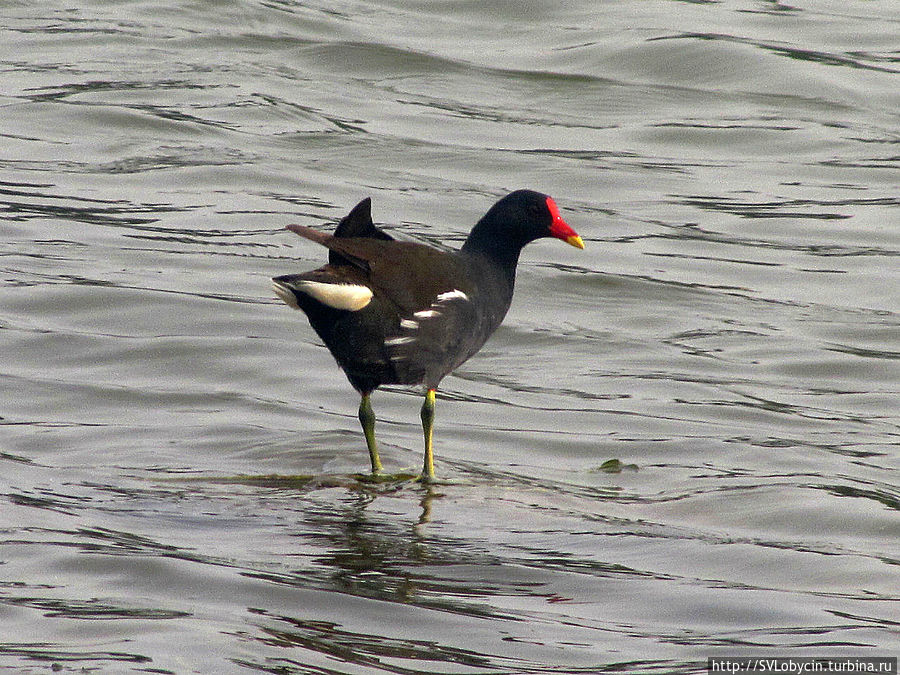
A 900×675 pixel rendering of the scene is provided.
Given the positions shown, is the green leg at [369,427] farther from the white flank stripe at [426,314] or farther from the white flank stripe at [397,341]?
the white flank stripe at [426,314]

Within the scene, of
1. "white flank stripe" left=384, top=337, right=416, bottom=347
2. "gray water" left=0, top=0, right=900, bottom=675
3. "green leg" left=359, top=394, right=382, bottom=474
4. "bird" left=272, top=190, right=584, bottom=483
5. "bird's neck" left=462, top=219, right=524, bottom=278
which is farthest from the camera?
"bird's neck" left=462, top=219, right=524, bottom=278

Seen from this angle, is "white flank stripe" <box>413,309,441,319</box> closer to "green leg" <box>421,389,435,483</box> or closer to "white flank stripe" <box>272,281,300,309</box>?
"green leg" <box>421,389,435,483</box>

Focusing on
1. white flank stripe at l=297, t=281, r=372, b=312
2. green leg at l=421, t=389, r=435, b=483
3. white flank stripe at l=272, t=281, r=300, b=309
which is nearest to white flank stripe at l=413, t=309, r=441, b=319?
white flank stripe at l=297, t=281, r=372, b=312

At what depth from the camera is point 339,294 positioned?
5.59 m

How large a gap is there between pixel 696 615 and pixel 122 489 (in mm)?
2283

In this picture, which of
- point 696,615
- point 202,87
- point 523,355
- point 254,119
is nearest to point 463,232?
point 523,355

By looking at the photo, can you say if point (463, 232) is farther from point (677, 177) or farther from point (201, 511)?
point (201, 511)

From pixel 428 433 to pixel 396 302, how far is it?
641mm

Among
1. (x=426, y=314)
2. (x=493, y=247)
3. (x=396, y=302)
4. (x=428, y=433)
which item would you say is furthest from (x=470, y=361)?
(x=396, y=302)

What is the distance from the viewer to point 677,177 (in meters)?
12.5

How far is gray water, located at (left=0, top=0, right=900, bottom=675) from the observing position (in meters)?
4.37

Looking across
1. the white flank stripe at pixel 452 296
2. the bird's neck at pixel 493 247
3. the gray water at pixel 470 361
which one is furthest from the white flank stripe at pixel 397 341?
the bird's neck at pixel 493 247

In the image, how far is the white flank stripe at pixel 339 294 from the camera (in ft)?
18.1

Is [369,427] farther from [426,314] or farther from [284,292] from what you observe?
[284,292]
